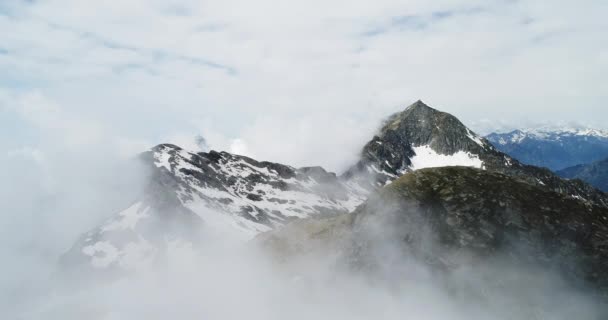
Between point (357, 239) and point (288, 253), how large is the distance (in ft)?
67.7

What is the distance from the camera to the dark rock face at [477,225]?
238 ft

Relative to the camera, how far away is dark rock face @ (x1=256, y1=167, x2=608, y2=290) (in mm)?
72625

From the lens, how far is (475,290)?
74.2 metres

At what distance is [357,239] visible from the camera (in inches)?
3327

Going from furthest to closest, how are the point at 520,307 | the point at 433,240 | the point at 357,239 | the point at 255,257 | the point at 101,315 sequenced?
the point at 101,315, the point at 255,257, the point at 357,239, the point at 433,240, the point at 520,307

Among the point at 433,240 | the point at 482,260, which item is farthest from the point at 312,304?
the point at 482,260

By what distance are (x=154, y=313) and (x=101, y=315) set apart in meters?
45.5

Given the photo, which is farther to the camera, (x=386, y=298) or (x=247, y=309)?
(x=247, y=309)

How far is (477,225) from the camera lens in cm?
7725

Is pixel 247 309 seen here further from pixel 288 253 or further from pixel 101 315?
pixel 101 315

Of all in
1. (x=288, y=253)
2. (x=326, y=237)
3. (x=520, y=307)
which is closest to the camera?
(x=520, y=307)

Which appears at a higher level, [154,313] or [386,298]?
[154,313]

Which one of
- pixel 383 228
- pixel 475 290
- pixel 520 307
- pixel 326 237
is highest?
pixel 326 237

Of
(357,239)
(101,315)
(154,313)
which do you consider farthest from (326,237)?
(101,315)
